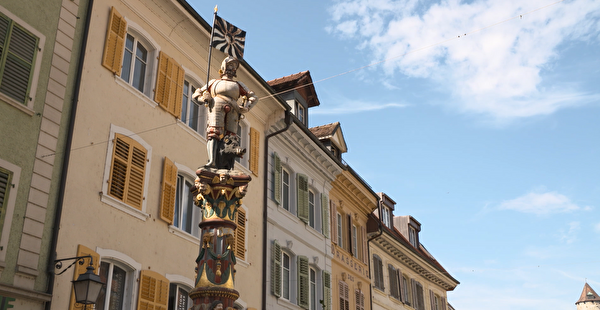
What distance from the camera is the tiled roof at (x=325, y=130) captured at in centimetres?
2622

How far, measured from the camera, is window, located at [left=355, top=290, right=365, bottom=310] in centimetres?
2572

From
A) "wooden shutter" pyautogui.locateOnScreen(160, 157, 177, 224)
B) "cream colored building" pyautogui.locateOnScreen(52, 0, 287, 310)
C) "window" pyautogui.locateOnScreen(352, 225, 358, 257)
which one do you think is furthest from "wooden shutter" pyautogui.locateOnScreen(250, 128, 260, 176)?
"window" pyautogui.locateOnScreen(352, 225, 358, 257)

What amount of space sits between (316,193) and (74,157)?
1289cm

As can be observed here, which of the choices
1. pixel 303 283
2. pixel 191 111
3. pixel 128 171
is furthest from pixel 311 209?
pixel 128 171

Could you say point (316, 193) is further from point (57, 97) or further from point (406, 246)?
point (57, 97)

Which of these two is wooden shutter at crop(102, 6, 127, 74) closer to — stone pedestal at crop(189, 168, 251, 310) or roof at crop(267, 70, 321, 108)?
stone pedestal at crop(189, 168, 251, 310)

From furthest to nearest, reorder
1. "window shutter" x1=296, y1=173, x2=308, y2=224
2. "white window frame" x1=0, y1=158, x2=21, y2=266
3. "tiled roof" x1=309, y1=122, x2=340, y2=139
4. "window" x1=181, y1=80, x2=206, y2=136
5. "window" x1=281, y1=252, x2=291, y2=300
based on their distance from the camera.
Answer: "tiled roof" x1=309, y1=122, x2=340, y2=139
"window shutter" x1=296, y1=173, x2=308, y2=224
"window" x1=281, y1=252, x2=291, y2=300
"window" x1=181, y1=80, x2=206, y2=136
"white window frame" x1=0, y1=158, x2=21, y2=266

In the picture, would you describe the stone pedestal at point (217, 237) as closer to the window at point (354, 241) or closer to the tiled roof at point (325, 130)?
the tiled roof at point (325, 130)

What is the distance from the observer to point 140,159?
1395 cm

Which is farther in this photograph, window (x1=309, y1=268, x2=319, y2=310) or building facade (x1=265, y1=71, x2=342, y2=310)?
window (x1=309, y1=268, x2=319, y2=310)

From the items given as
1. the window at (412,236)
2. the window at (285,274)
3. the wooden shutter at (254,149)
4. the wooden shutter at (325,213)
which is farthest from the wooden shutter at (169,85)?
the window at (412,236)

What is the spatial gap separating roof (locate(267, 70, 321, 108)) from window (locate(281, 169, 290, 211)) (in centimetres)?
384

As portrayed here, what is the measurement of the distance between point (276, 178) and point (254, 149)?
5.12 feet

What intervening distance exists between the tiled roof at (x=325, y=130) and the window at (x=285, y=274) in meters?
6.89
